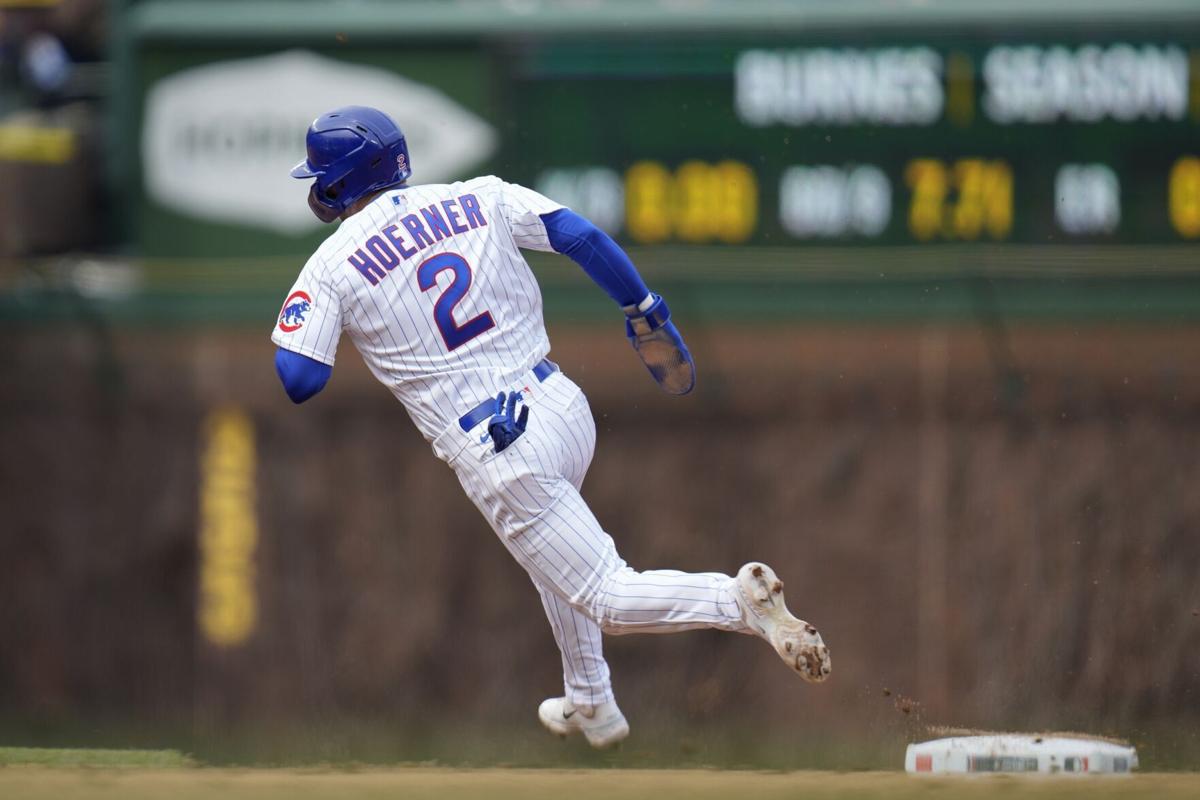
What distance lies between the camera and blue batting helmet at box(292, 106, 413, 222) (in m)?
5.35

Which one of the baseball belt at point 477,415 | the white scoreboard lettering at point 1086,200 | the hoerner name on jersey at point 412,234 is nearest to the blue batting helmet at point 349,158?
the hoerner name on jersey at point 412,234

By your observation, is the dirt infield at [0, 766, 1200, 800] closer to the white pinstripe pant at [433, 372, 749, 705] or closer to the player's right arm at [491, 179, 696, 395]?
the white pinstripe pant at [433, 372, 749, 705]

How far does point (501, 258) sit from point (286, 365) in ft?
2.37

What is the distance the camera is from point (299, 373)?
5.10 meters

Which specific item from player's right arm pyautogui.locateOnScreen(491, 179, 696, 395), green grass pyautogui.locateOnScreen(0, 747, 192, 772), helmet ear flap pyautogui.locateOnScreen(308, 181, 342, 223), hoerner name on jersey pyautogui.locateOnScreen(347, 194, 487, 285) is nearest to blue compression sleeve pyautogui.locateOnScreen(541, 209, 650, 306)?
player's right arm pyautogui.locateOnScreen(491, 179, 696, 395)

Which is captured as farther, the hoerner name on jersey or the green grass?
the green grass

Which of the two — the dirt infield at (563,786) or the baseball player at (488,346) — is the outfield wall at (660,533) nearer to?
the dirt infield at (563,786)

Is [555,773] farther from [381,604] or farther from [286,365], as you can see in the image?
[286,365]

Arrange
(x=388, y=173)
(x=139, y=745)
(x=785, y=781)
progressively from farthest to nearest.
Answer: (x=139, y=745) → (x=785, y=781) → (x=388, y=173)

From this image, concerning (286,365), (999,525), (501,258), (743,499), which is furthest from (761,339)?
(286,365)

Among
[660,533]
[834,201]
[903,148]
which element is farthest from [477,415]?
[903,148]

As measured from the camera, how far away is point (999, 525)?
25.3 ft

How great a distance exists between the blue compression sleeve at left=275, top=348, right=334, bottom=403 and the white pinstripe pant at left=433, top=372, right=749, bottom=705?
0.44 meters

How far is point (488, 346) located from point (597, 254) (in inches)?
16.3
